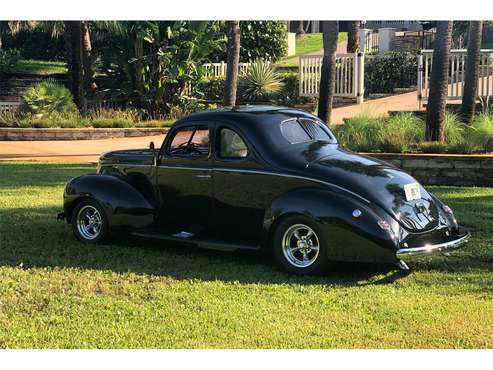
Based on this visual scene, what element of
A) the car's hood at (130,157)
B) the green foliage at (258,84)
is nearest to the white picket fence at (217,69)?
the green foliage at (258,84)

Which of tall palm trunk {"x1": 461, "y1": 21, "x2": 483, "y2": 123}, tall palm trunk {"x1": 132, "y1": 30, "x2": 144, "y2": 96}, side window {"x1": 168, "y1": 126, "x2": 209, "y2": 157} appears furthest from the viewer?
tall palm trunk {"x1": 132, "y1": 30, "x2": 144, "y2": 96}

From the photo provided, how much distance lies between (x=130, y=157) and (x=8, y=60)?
93.6 feet

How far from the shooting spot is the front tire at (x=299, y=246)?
686 cm

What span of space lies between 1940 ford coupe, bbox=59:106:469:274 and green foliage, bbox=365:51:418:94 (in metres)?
17.1

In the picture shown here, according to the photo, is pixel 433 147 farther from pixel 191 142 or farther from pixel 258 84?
pixel 258 84

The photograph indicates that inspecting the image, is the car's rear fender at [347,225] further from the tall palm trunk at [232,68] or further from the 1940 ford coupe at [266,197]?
the tall palm trunk at [232,68]

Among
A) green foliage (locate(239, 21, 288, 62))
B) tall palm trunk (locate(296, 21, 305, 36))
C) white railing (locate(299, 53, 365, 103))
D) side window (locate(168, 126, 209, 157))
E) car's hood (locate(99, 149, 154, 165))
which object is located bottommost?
car's hood (locate(99, 149, 154, 165))

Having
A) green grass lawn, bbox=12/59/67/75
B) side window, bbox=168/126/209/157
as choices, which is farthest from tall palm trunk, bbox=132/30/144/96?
side window, bbox=168/126/209/157

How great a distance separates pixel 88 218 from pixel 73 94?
1550 centimetres

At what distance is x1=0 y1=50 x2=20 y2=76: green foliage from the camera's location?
111 ft

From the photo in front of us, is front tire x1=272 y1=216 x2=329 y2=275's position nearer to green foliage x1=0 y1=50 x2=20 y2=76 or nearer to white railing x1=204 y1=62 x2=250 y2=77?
white railing x1=204 y1=62 x2=250 y2=77

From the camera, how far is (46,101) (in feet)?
72.4

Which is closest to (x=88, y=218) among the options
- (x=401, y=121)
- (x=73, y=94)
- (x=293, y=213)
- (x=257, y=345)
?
(x=293, y=213)

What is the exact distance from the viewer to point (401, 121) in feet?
47.0
